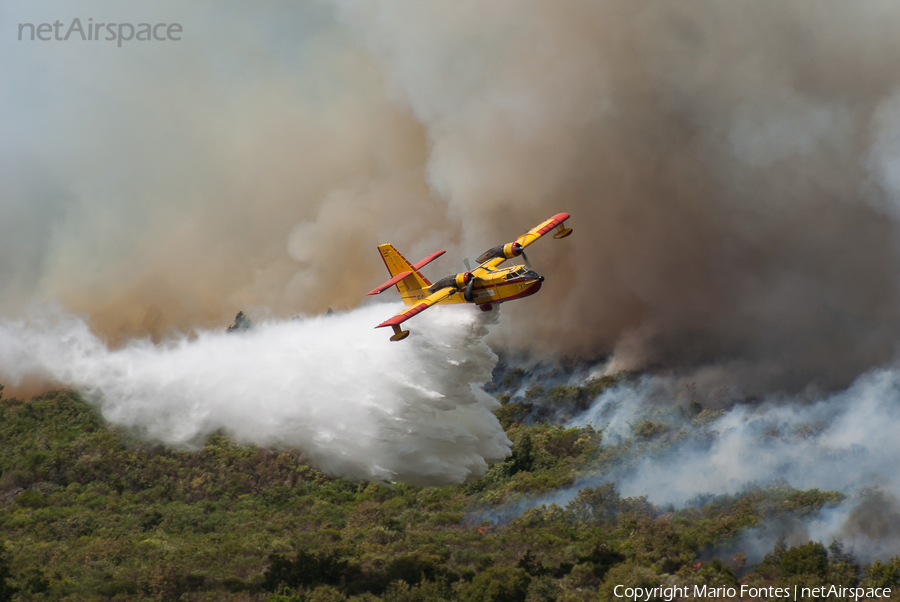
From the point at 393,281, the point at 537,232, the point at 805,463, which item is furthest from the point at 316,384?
the point at 805,463

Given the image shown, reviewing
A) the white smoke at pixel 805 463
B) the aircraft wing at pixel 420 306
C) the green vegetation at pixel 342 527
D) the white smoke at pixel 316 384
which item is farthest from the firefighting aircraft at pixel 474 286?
the white smoke at pixel 805 463

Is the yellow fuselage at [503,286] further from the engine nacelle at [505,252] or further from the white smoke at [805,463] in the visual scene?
the white smoke at [805,463]

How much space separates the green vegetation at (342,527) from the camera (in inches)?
1268

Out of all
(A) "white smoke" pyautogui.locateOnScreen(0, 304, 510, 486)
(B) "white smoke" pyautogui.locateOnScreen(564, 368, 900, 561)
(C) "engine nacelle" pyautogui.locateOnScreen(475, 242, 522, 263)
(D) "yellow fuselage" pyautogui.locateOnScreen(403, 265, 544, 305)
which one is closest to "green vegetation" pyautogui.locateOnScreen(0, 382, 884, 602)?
(B) "white smoke" pyautogui.locateOnScreen(564, 368, 900, 561)

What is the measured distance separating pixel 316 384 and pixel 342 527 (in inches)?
789

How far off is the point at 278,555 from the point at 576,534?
53.1 feet

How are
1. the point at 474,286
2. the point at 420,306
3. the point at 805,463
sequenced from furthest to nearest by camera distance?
the point at 805,463 < the point at 474,286 < the point at 420,306

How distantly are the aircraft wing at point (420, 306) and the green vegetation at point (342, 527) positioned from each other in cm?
1197

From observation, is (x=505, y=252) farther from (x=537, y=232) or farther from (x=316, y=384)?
(x=316, y=384)

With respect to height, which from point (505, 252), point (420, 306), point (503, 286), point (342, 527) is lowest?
point (342, 527)

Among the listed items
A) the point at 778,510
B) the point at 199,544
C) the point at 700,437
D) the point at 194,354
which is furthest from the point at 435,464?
the point at 700,437

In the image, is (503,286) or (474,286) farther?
(474,286)

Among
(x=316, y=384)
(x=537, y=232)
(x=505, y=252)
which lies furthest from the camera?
(x=537, y=232)

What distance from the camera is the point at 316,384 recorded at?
95.3 feet
